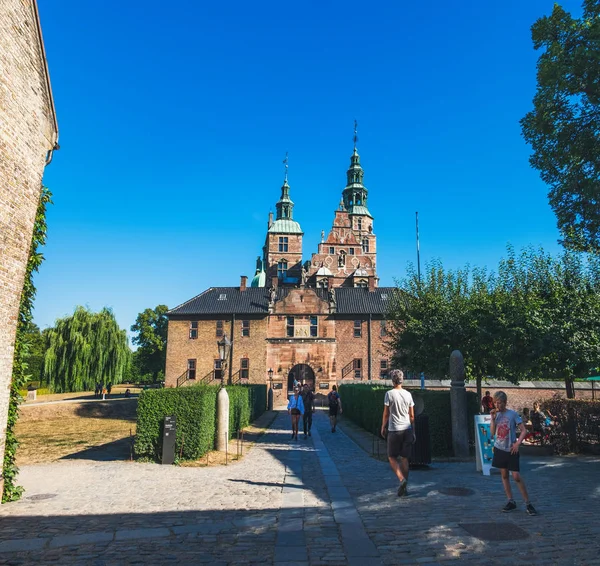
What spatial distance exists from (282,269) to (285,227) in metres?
7.20

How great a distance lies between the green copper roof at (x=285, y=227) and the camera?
70.5m

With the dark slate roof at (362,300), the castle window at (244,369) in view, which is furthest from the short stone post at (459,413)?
the castle window at (244,369)

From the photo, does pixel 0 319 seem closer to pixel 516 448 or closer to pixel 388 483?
pixel 388 483

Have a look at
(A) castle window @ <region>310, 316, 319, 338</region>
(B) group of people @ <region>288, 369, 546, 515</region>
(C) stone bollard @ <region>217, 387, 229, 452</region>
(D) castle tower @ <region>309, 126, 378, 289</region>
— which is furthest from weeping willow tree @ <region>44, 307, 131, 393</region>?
(B) group of people @ <region>288, 369, 546, 515</region>

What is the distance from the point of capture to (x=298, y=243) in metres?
70.5

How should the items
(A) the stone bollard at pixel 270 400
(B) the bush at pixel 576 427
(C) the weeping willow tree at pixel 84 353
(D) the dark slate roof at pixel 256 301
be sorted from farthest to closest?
(D) the dark slate roof at pixel 256 301
(C) the weeping willow tree at pixel 84 353
(A) the stone bollard at pixel 270 400
(B) the bush at pixel 576 427

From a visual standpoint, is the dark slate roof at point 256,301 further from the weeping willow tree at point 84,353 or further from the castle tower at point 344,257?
the castle tower at point 344,257

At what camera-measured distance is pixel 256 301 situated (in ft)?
135

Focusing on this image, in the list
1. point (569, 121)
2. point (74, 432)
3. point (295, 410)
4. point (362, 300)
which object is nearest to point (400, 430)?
point (295, 410)

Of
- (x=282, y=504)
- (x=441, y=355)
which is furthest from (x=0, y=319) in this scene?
(x=441, y=355)

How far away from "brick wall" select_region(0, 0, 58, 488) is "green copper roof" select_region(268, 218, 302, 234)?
62.3 meters

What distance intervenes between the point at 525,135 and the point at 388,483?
1267 centimetres

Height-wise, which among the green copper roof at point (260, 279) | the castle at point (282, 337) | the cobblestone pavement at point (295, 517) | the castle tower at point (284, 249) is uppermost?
the castle tower at point (284, 249)

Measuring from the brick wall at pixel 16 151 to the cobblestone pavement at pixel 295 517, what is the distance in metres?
2.36
